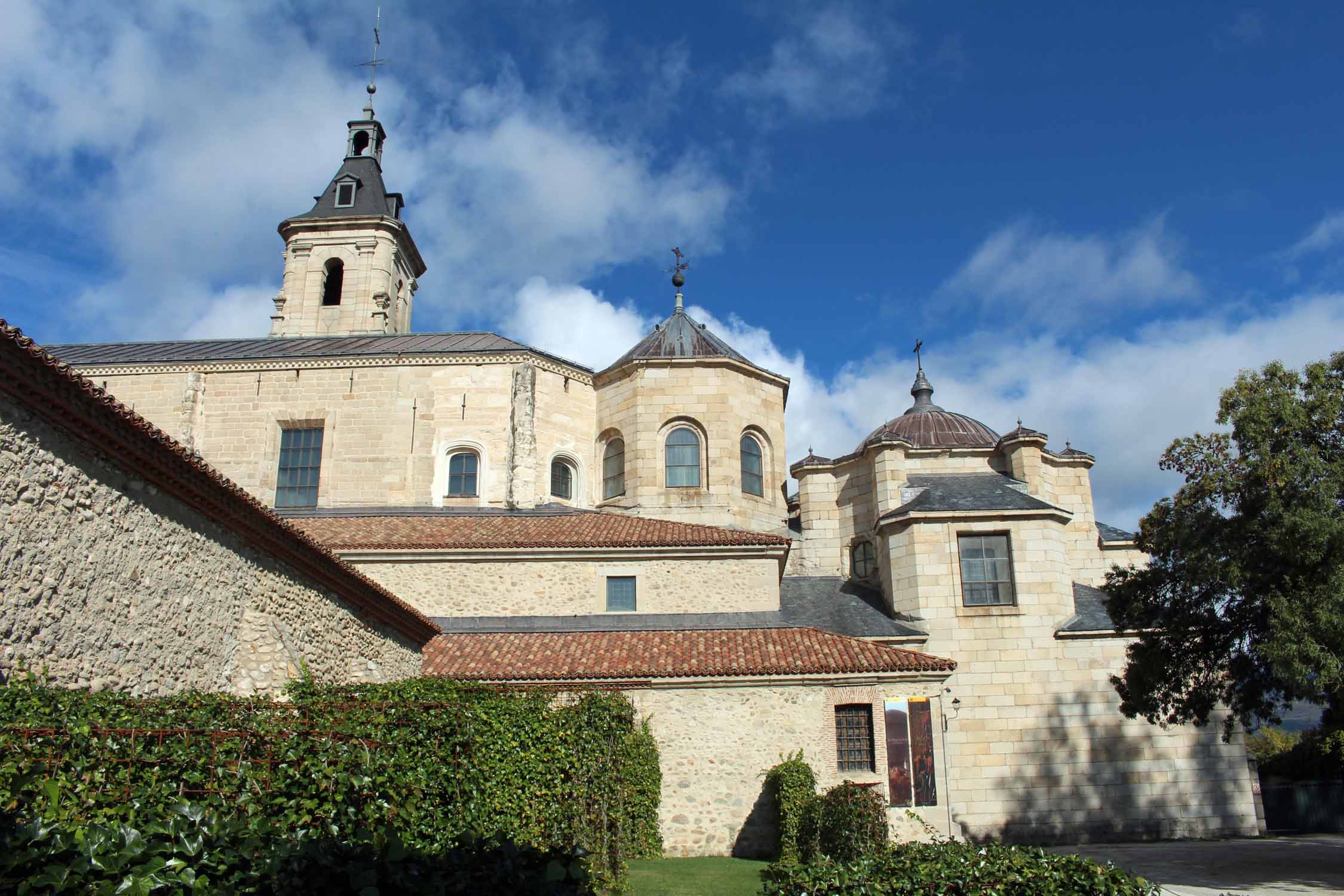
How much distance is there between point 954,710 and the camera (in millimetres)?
21297

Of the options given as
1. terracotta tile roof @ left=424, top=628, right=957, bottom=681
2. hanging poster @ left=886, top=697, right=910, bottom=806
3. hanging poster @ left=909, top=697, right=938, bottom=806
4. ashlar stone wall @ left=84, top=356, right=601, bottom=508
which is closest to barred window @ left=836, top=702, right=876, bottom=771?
hanging poster @ left=886, top=697, right=910, bottom=806

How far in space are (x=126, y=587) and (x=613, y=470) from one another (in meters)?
16.1

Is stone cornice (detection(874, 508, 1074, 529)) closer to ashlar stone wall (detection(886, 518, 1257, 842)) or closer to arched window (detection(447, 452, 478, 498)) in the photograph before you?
ashlar stone wall (detection(886, 518, 1257, 842))

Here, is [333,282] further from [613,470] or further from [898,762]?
[898,762]

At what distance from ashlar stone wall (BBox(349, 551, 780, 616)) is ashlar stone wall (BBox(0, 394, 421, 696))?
656 cm

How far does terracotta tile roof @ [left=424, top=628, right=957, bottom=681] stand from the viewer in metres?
16.9

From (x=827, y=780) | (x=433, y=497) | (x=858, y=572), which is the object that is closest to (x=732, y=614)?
(x=827, y=780)

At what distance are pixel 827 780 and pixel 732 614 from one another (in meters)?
4.51

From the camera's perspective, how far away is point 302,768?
24.7 ft

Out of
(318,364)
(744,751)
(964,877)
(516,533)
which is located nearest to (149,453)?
(964,877)

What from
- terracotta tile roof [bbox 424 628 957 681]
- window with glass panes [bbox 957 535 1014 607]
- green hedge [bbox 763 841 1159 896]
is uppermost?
window with glass panes [bbox 957 535 1014 607]

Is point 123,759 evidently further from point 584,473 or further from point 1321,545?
point 584,473

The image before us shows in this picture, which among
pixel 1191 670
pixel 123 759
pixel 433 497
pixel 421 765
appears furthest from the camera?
pixel 433 497

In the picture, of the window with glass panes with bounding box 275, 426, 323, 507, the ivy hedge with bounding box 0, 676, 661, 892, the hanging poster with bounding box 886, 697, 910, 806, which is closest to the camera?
the ivy hedge with bounding box 0, 676, 661, 892
